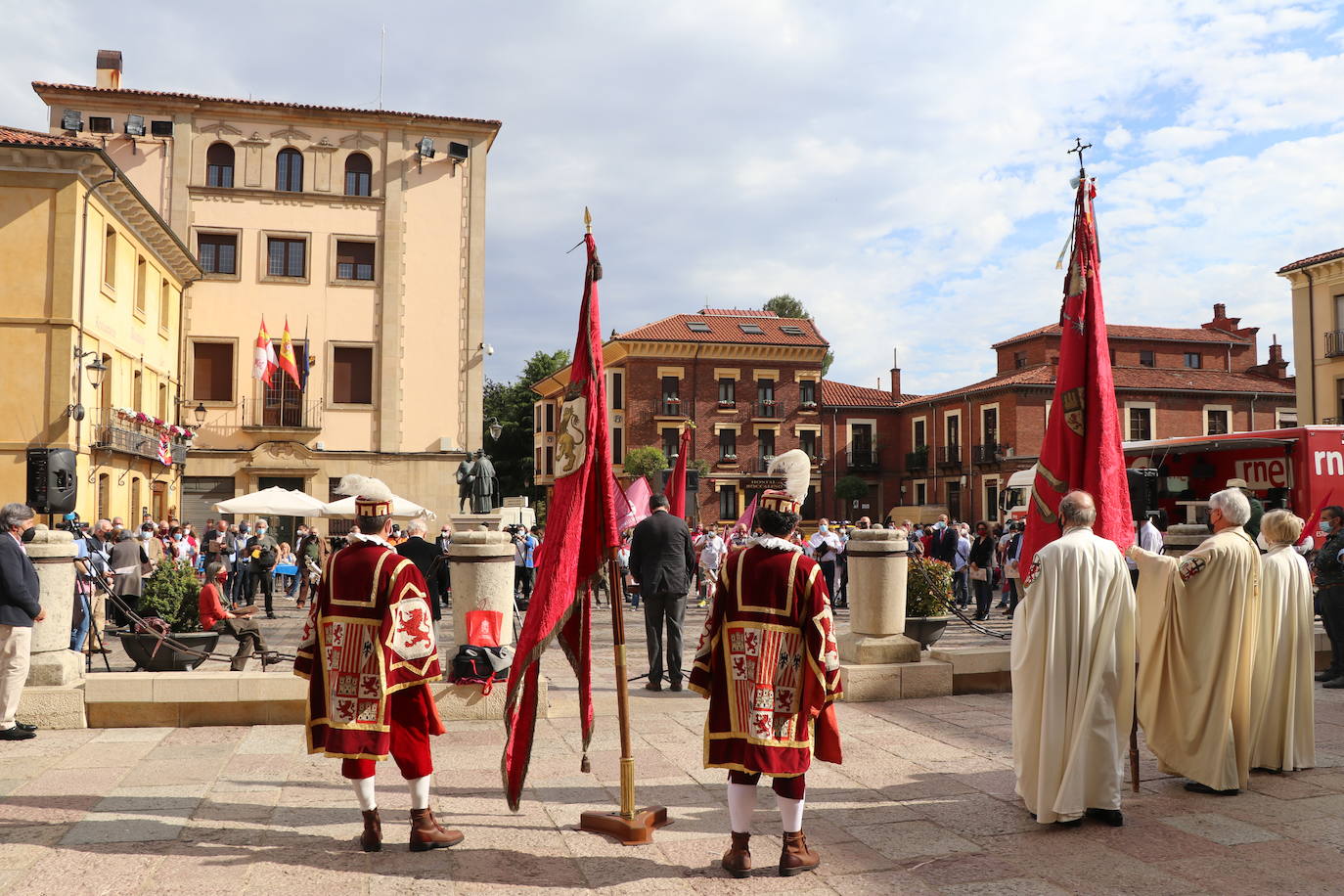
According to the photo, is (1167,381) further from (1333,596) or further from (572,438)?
(572,438)

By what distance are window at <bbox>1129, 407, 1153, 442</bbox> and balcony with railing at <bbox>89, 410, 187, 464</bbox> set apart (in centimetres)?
4218

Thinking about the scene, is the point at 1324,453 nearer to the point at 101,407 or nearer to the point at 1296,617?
the point at 1296,617

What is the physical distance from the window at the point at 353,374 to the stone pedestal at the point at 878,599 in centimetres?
2496

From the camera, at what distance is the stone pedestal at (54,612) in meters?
7.59

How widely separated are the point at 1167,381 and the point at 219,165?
4321cm

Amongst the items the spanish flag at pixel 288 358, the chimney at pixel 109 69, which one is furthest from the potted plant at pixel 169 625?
the chimney at pixel 109 69

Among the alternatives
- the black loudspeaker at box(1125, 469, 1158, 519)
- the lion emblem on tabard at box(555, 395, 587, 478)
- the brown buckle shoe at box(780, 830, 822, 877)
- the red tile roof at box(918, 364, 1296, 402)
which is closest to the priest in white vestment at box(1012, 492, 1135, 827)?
the brown buckle shoe at box(780, 830, 822, 877)

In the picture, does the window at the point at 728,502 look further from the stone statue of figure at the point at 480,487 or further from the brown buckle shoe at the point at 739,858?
the brown buckle shoe at the point at 739,858

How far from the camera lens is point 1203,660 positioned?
6039 millimetres

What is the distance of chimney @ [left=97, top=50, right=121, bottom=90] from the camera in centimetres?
3155

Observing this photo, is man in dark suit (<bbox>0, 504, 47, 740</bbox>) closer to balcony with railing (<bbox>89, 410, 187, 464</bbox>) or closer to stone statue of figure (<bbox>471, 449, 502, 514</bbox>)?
stone statue of figure (<bbox>471, 449, 502, 514</bbox>)

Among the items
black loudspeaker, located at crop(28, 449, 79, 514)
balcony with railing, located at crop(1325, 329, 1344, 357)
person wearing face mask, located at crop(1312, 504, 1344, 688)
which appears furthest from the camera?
balcony with railing, located at crop(1325, 329, 1344, 357)

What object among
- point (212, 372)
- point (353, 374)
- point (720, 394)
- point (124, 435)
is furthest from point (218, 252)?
point (720, 394)

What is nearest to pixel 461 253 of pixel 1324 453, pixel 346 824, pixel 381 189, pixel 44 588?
pixel 381 189
